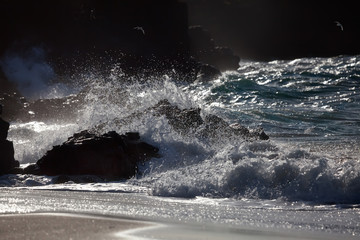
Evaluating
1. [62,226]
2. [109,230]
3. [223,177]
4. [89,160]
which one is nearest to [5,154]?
[89,160]

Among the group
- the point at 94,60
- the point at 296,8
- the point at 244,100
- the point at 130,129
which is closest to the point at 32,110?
the point at 244,100

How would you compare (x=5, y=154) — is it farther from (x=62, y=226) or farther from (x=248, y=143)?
(x=62, y=226)

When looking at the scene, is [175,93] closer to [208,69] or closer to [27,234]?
[27,234]

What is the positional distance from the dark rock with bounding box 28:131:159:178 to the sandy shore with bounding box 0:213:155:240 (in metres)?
2.93

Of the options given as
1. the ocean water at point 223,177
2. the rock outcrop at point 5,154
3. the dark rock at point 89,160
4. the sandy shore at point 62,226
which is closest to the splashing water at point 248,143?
the ocean water at point 223,177

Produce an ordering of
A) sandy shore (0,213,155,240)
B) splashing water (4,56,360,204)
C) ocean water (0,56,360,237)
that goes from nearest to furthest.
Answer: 1. sandy shore (0,213,155,240)
2. ocean water (0,56,360,237)
3. splashing water (4,56,360,204)

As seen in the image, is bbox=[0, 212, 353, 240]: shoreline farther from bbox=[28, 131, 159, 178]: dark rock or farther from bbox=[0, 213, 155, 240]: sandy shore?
bbox=[28, 131, 159, 178]: dark rock

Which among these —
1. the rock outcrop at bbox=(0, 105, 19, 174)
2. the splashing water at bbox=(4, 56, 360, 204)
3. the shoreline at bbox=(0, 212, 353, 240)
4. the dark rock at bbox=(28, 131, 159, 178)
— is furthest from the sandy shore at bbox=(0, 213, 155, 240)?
the rock outcrop at bbox=(0, 105, 19, 174)

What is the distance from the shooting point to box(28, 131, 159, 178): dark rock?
854 centimetres

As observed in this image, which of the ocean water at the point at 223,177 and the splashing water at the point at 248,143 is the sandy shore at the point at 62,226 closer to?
the ocean water at the point at 223,177

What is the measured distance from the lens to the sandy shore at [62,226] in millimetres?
4713

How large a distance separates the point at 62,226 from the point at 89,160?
11.6 ft

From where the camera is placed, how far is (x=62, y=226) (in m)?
5.04

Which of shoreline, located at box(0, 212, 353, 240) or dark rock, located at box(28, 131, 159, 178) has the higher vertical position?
dark rock, located at box(28, 131, 159, 178)
